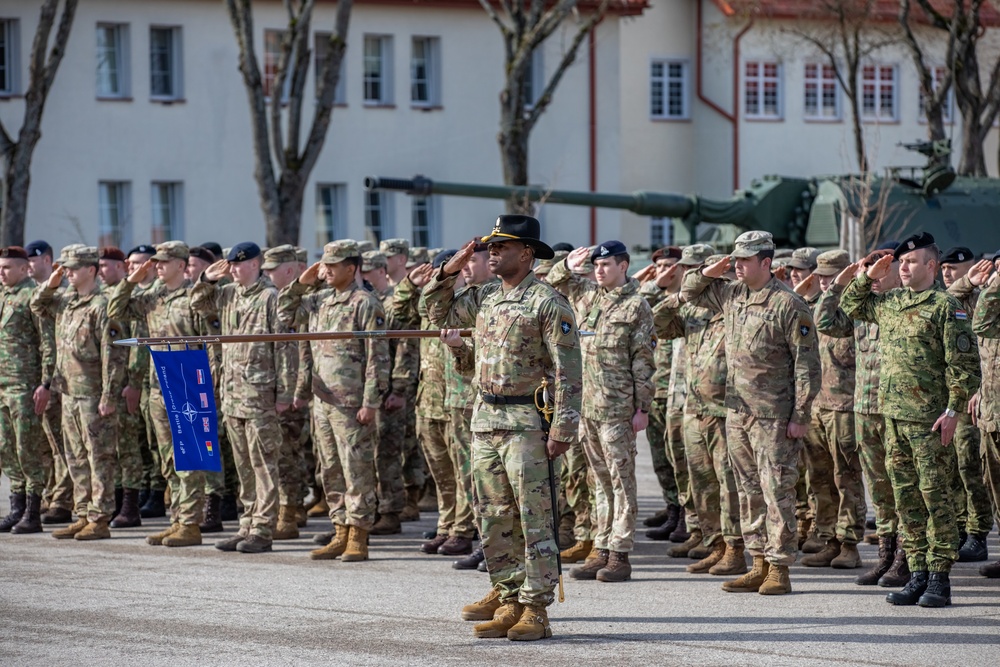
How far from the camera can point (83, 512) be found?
13828 millimetres

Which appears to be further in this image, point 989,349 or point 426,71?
point 426,71

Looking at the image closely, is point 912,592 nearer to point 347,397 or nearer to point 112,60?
point 347,397

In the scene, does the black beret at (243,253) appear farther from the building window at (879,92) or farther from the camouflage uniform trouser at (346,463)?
the building window at (879,92)

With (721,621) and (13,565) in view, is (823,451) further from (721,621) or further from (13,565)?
(13,565)

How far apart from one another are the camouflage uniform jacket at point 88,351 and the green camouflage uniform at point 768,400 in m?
5.23

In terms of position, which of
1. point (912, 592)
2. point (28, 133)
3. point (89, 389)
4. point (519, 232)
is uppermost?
point (28, 133)

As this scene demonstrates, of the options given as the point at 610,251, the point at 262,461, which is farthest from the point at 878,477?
the point at 262,461

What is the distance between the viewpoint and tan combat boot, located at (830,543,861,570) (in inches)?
464

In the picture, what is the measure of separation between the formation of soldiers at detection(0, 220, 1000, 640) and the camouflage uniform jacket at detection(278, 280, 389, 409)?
0.07 ft

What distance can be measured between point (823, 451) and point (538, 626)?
3957 mm

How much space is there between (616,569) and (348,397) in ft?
8.12

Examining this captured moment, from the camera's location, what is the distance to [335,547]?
1238cm

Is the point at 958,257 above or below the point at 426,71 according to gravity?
below

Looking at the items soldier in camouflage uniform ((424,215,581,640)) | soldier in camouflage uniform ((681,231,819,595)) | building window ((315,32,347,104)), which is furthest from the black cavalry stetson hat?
building window ((315,32,347,104))
